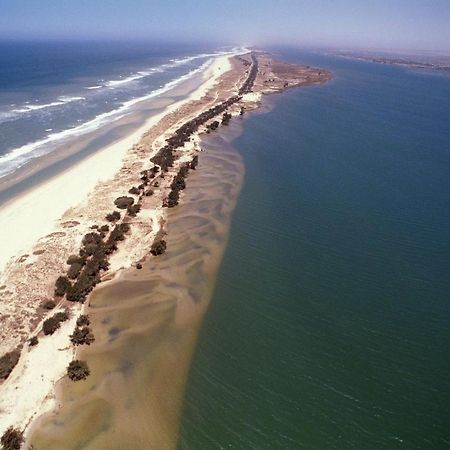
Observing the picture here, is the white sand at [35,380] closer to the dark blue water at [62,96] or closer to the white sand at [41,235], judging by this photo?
the white sand at [41,235]

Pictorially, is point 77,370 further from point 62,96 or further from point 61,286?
point 62,96

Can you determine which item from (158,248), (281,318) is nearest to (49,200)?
(158,248)

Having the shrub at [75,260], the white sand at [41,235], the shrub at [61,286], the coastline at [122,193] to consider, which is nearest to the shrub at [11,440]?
the white sand at [41,235]

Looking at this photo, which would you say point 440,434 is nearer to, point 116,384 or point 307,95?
point 116,384

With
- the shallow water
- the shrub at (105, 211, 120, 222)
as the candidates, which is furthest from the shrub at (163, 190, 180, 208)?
the shrub at (105, 211, 120, 222)

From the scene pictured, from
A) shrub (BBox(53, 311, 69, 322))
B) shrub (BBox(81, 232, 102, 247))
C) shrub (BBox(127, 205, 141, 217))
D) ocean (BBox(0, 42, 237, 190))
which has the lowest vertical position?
ocean (BBox(0, 42, 237, 190))

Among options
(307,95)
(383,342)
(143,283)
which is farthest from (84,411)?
(307,95)

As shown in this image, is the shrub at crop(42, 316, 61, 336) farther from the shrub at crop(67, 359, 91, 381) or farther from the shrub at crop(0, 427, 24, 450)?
the shrub at crop(0, 427, 24, 450)
